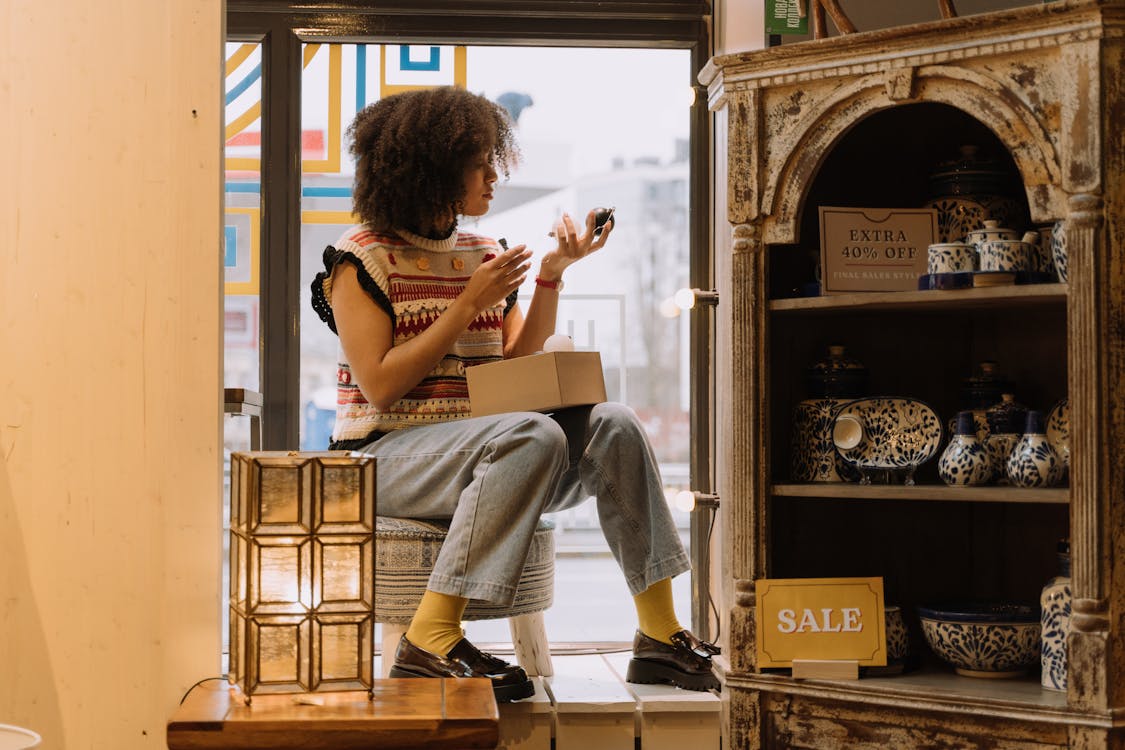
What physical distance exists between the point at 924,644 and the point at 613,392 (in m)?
1.03

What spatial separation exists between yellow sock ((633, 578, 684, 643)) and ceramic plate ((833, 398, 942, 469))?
19.1 inches

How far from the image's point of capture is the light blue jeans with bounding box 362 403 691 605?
6.64 ft

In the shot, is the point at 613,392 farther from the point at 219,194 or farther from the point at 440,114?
the point at 219,194

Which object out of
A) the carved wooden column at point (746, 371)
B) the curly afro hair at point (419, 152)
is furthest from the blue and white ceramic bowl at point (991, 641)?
the curly afro hair at point (419, 152)

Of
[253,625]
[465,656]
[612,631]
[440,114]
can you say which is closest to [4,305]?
[253,625]

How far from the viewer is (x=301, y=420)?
2.76 m

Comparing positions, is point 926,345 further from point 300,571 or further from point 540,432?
point 300,571

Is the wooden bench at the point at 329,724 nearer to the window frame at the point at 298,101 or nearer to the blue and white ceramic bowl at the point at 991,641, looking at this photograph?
the blue and white ceramic bowl at the point at 991,641

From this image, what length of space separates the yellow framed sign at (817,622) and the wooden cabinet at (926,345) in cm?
3

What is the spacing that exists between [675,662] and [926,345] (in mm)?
778

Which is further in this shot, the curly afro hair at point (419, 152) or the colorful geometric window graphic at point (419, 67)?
the colorful geometric window graphic at point (419, 67)

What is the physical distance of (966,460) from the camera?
184 cm

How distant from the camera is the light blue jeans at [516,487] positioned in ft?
6.64

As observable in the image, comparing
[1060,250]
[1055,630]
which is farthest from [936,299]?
[1055,630]
